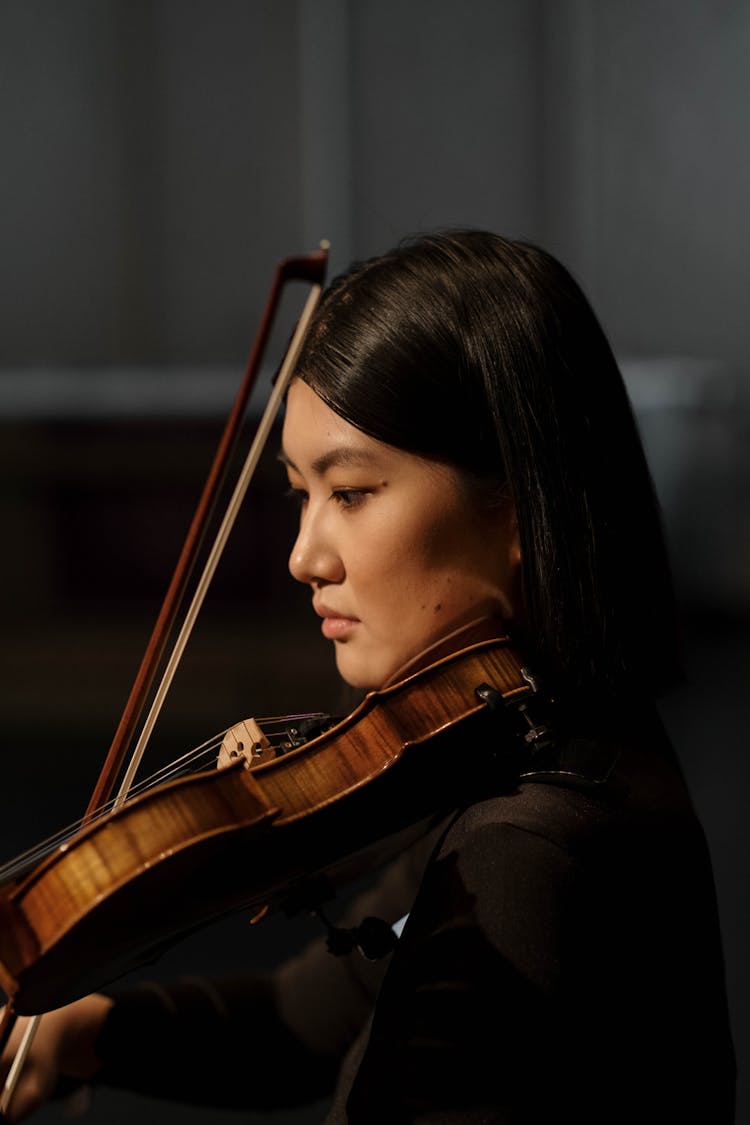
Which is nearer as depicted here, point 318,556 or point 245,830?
point 245,830

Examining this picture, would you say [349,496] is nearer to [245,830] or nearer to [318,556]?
→ [318,556]

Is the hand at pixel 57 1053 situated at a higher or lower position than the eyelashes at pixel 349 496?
lower

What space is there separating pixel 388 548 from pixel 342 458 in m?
0.06

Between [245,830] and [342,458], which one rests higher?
[342,458]

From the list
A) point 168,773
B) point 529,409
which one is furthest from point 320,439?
point 168,773

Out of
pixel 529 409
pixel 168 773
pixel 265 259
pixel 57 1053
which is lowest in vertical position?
pixel 57 1053

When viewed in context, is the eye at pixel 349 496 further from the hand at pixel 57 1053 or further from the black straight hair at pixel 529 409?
the hand at pixel 57 1053

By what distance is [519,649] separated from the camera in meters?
0.80

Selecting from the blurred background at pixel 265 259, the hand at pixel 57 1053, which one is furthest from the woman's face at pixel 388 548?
the blurred background at pixel 265 259

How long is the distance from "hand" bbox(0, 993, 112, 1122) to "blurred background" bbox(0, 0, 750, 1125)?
0.94m

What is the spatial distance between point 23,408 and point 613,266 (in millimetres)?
1294

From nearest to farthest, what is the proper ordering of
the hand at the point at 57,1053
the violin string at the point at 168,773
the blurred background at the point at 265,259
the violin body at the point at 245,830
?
the violin body at the point at 245,830 < the violin string at the point at 168,773 < the hand at the point at 57,1053 < the blurred background at the point at 265,259

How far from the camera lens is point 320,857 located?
0.72 metres

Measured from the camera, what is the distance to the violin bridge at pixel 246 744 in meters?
0.79
